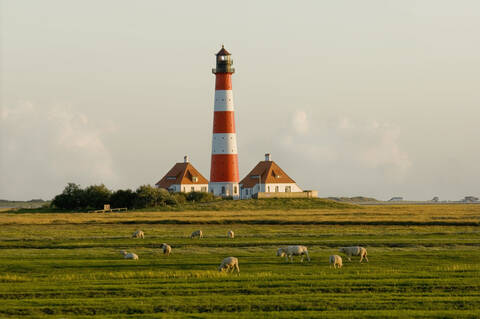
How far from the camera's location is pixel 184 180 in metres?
124

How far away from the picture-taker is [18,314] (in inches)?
987

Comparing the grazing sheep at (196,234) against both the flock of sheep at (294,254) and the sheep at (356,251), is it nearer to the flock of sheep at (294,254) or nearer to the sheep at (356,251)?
the flock of sheep at (294,254)

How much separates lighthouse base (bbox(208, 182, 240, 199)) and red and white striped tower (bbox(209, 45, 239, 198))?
0.91m

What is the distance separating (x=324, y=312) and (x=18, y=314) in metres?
10.1

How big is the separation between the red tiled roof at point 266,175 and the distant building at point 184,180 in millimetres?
7270

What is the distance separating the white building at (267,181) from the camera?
122188mm

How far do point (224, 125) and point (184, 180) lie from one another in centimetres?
2221

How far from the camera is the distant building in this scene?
124250 millimetres

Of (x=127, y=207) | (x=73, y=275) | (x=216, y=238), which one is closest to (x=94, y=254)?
(x=73, y=275)

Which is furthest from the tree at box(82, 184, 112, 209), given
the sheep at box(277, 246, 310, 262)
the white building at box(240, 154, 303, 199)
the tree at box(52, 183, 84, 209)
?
the sheep at box(277, 246, 310, 262)

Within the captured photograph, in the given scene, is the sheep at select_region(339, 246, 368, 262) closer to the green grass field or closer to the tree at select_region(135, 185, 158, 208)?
the green grass field

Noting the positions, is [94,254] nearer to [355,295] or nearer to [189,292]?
[189,292]

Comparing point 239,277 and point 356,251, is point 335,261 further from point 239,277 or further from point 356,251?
point 239,277

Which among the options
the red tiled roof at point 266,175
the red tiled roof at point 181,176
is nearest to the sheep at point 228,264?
the red tiled roof at point 266,175
